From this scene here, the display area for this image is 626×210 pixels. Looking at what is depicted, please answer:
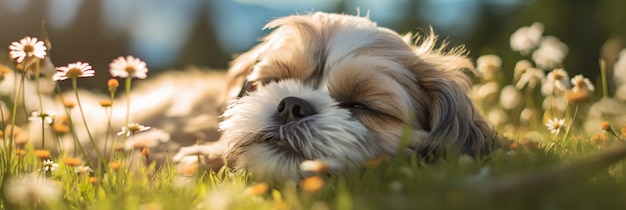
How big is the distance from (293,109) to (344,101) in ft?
1.36

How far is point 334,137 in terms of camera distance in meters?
3.70

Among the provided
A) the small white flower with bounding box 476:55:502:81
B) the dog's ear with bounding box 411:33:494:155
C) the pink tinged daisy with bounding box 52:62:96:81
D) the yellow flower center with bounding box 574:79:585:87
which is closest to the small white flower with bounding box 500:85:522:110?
the small white flower with bounding box 476:55:502:81

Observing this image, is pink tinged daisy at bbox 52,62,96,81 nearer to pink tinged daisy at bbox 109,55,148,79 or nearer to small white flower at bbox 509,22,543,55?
pink tinged daisy at bbox 109,55,148,79

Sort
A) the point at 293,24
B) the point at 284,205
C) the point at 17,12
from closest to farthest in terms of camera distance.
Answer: the point at 284,205 < the point at 293,24 < the point at 17,12

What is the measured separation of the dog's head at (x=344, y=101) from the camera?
146 inches

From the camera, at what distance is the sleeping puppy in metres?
3.71

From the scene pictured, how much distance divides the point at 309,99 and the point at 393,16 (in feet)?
54.9

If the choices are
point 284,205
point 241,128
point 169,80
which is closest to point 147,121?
point 169,80

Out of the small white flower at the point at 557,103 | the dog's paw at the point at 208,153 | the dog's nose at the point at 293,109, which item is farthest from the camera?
the small white flower at the point at 557,103

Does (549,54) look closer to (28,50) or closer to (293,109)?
(293,109)

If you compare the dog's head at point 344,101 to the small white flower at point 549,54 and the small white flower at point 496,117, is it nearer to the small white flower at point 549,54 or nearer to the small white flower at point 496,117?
the small white flower at point 496,117

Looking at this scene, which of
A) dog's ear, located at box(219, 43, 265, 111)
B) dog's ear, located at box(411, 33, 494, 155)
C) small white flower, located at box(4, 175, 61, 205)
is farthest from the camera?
dog's ear, located at box(219, 43, 265, 111)

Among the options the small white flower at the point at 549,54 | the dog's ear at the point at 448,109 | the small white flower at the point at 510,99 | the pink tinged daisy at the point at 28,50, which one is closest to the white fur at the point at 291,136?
the dog's ear at the point at 448,109

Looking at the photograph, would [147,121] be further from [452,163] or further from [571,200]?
[571,200]
